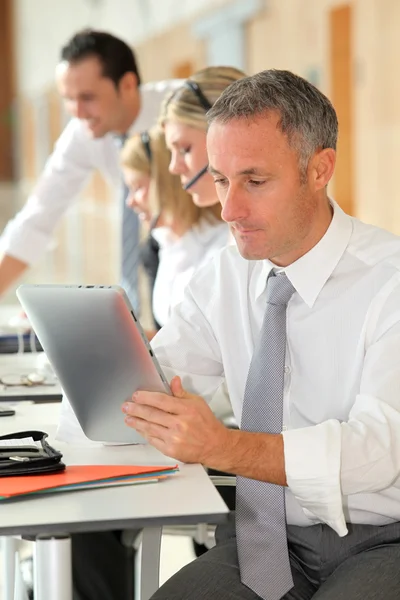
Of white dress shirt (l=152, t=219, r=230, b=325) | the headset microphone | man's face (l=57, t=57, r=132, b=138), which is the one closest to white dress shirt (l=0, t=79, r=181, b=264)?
man's face (l=57, t=57, r=132, b=138)

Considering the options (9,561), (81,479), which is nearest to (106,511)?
(81,479)

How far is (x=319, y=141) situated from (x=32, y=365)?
Result: 4.56ft

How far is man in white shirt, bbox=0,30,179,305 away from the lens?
385 cm

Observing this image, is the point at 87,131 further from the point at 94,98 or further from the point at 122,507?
the point at 122,507

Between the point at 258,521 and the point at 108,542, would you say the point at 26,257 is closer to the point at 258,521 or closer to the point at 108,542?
the point at 108,542

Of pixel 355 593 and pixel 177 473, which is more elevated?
pixel 177 473

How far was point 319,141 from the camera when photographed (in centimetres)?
168

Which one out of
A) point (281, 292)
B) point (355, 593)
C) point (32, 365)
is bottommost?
point (32, 365)

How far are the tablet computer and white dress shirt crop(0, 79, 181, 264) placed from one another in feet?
7.55

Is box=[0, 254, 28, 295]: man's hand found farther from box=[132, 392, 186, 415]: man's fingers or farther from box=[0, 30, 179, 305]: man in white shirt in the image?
box=[132, 392, 186, 415]: man's fingers

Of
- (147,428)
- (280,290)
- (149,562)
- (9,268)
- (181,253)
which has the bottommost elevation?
(9,268)

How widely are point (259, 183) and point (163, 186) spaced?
1.48 meters

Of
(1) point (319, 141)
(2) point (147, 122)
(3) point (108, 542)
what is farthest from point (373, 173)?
(1) point (319, 141)

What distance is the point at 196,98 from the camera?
2.75 metres
